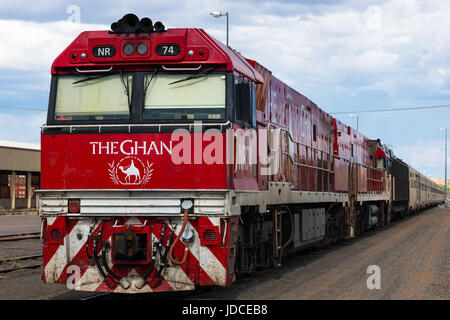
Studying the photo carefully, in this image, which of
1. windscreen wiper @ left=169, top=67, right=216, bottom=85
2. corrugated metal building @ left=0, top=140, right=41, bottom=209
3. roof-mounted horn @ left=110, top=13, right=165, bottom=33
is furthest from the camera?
corrugated metal building @ left=0, top=140, right=41, bottom=209

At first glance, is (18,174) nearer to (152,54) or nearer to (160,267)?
(152,54)

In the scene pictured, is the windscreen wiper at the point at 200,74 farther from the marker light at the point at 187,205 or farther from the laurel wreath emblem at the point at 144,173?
the marker light at the point at 187,205

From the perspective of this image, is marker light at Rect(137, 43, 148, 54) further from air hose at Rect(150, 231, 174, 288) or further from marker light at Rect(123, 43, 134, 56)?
air hose at Rect(150, 231, 174, 288)

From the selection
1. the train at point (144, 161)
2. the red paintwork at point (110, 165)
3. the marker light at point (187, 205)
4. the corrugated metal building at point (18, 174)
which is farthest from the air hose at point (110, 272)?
the corrugated metal building at point (18, 174)

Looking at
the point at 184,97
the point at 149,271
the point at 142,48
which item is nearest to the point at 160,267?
the point at 149,271

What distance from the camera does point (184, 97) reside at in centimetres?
847

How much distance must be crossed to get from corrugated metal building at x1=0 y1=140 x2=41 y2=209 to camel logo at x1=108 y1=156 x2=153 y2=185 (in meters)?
38.6

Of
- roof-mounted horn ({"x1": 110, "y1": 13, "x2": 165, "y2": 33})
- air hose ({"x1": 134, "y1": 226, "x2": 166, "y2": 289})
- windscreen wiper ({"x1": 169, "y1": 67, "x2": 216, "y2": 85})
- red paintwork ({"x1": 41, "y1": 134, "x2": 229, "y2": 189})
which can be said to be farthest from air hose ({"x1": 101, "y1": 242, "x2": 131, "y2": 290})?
roof-mounted horn ({"x1": 110, "y1": 13, "x2": 165, "y2": 33})

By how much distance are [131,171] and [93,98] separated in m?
1.21

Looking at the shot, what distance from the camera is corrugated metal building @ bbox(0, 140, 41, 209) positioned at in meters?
45.2

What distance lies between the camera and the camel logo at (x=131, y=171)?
8.28 m
